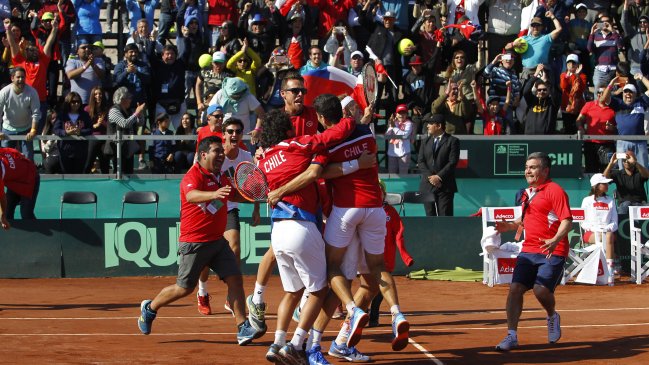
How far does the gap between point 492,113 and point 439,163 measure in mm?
2227

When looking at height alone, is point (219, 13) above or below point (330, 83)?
above

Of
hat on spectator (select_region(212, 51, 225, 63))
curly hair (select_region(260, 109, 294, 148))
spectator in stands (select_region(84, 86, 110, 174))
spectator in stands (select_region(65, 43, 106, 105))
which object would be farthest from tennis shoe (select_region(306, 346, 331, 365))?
spectator in stands (select_region(65, 43, 106, 105))

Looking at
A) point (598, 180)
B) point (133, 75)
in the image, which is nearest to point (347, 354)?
point (598, 180)

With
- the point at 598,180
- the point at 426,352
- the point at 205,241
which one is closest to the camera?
the point at 426,352

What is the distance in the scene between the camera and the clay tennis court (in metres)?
11.1

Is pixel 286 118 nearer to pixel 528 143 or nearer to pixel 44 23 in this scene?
pixel 528 143

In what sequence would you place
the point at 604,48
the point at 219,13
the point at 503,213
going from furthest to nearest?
the point at 604,48 < the point at 219,13 < the point at 503,213

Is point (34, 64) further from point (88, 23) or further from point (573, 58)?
point (573, 58)

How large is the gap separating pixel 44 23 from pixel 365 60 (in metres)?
6.20

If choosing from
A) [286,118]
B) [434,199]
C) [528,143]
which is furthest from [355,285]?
[286,118]

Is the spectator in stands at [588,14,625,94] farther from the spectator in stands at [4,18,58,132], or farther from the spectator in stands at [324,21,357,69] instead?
the spectator in stands at [4,18,58,132]

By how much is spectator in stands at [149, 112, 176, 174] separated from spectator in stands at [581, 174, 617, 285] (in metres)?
7.21

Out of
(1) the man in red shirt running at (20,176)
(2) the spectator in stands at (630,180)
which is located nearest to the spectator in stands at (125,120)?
(1) the man in red shirt running at (20,176)

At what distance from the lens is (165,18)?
23.2m
